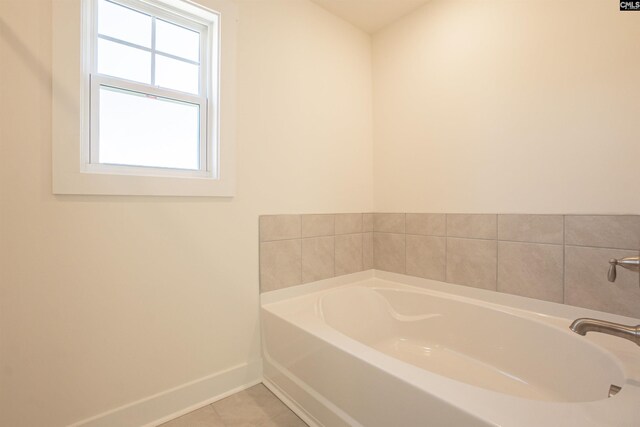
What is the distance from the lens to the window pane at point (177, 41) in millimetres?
1486

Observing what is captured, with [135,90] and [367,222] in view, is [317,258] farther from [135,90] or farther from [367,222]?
[135,90]

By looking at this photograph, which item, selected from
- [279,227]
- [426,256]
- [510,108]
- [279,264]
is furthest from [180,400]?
[510,108]

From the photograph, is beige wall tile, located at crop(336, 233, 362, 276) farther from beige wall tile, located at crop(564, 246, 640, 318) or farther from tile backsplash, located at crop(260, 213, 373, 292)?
beige wall tile, located at crop(564, 246, 640, 318)

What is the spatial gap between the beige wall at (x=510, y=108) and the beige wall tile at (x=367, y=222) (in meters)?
0.15

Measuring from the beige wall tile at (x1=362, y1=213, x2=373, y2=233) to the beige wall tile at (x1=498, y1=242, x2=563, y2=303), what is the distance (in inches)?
37.0

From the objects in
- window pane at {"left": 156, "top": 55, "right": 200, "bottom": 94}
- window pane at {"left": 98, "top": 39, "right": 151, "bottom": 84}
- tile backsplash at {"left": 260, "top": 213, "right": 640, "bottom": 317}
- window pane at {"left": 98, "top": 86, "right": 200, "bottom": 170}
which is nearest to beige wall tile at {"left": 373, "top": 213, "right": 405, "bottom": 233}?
tile backsplash at {"left": 260, "top": 213, "right": 640, "bottom": 317}

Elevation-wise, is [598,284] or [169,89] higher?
[169,89]

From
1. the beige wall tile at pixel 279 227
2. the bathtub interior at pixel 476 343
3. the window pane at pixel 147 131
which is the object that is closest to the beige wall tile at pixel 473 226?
the bathtub interior at pixel 476 343

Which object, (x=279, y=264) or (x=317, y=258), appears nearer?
(x=279, y=264)

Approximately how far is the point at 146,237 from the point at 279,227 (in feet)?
2.38

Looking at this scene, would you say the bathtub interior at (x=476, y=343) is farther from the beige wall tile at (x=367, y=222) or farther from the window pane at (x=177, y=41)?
the window pane at (x=177, y=41)

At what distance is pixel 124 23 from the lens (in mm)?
1379

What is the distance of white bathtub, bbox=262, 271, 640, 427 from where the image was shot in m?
0.84

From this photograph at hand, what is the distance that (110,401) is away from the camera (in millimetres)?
1264
